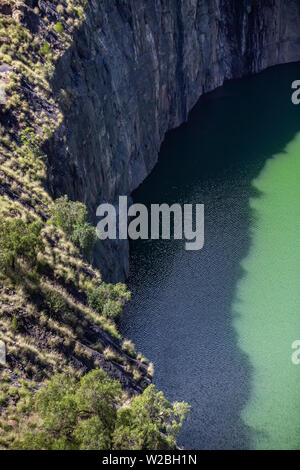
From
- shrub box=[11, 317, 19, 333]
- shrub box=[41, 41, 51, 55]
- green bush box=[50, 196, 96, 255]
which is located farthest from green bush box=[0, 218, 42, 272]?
shrub box=[41, 41, 51, 55]

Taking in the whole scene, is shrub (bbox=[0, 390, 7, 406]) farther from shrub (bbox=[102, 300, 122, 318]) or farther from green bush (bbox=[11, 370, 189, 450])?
shrub (bbox=[102, 300, 122, 318])

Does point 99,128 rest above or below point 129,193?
above

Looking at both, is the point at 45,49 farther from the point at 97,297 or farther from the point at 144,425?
the point at 144,425

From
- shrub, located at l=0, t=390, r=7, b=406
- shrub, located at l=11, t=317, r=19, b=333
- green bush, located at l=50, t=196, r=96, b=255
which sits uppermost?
green bush, located at l=50, t=196, r=96, b=255

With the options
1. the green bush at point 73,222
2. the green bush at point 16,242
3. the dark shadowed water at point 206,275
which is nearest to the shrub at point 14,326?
the green bush at point 16,242

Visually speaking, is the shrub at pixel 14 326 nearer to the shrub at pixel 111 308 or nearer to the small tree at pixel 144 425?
the small tree at pixel 144 425

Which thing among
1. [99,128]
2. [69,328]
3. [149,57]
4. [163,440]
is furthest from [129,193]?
[163,440]

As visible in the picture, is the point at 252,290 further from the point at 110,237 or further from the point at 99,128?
the point at 99,128
